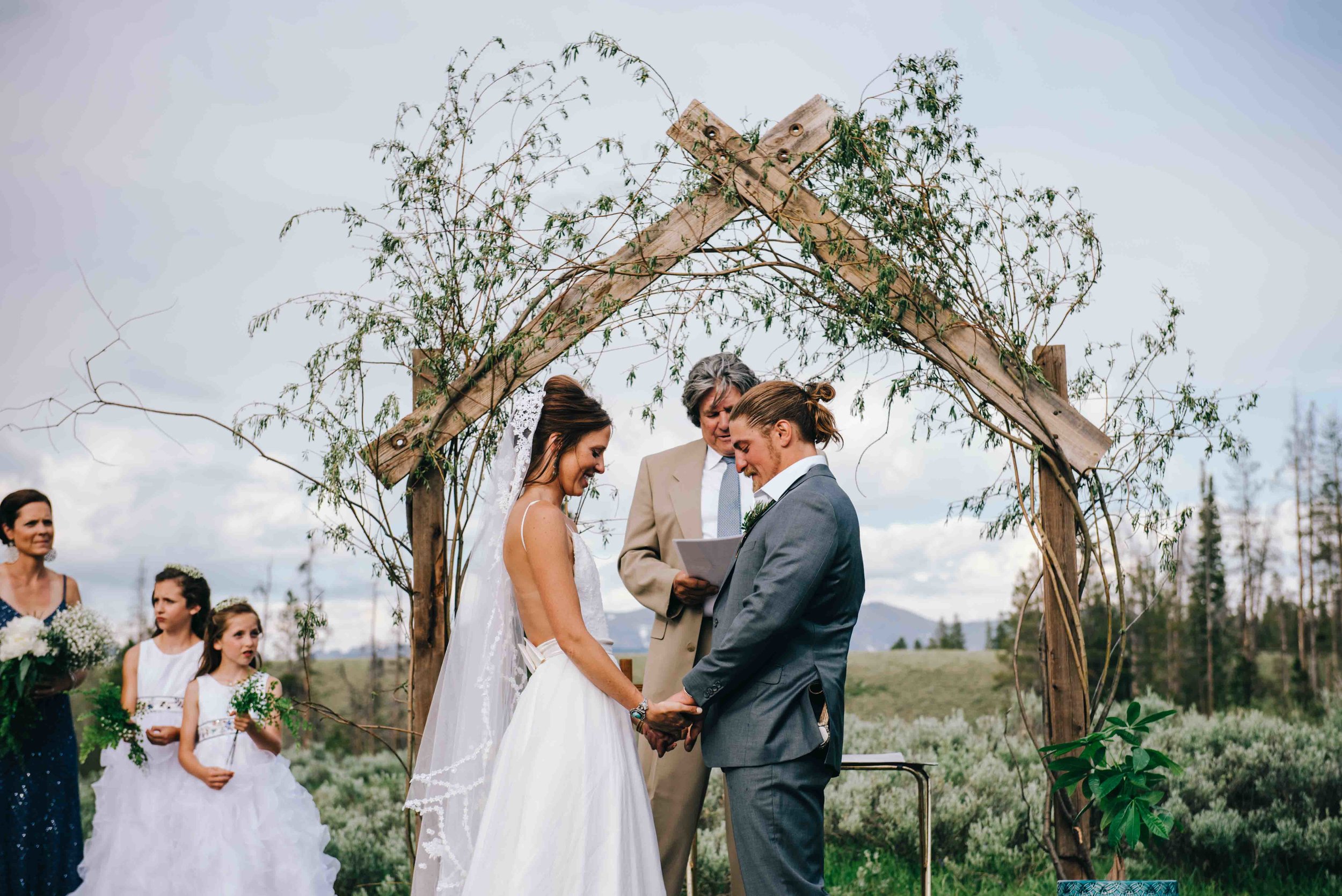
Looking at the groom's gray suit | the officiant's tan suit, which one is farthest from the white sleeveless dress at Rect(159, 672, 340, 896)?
the groom's gray suit

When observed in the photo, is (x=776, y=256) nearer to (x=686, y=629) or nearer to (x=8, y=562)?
(x=686, y=629)

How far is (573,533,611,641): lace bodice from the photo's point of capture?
330 centimetres

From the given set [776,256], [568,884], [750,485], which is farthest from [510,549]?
[776,256]

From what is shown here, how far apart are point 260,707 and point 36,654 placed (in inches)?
36.6

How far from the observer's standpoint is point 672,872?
152 inches

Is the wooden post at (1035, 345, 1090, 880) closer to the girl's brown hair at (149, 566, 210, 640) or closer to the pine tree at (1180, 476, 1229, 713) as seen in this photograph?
the girl's brown hair at (149, 566, 210, 640)

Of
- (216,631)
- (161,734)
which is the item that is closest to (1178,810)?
(216,631)

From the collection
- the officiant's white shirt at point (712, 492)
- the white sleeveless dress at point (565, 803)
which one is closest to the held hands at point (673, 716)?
the white sleeveless dress at point (565, 803)

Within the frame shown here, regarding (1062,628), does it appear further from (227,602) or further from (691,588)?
(227,602)

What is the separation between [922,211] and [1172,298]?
134 centimetres

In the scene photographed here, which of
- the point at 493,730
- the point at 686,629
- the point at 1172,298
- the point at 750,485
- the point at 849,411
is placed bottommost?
the point at 493,730

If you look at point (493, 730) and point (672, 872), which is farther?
point (672, 872)

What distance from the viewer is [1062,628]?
464cm

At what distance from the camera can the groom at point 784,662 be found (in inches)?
114
